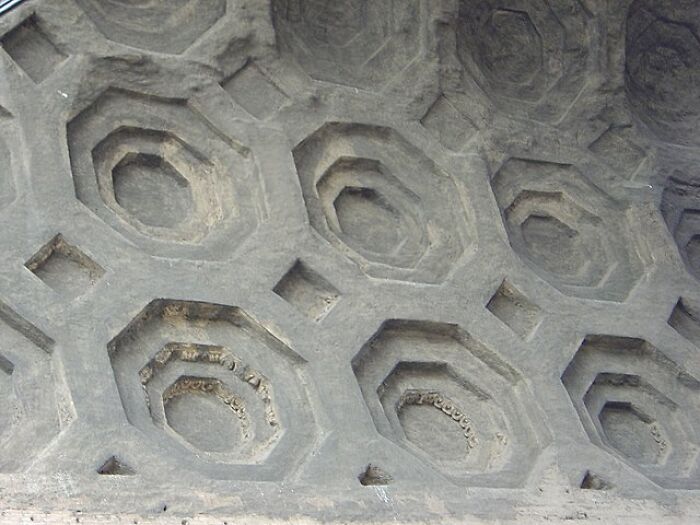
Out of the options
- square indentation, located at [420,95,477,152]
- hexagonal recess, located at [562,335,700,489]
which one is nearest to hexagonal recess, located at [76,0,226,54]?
square indentation, located at [420,95,477,152]

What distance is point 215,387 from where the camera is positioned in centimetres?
317

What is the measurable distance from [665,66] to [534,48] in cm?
50

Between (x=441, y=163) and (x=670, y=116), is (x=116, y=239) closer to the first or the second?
(x=441, y=163)

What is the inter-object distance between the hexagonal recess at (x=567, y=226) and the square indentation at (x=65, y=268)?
1249 millimetres

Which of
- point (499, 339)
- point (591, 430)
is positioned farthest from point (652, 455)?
point (499, 339)

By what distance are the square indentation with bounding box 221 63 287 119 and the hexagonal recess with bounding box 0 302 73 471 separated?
39.4 inches

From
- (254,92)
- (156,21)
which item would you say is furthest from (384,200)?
(156,21)

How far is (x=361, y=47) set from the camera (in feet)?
13.3

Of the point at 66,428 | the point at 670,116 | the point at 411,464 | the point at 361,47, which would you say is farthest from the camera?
the point at 670,116

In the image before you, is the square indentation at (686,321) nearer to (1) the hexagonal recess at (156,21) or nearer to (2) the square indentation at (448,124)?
(2) the square indentation at (448,124)

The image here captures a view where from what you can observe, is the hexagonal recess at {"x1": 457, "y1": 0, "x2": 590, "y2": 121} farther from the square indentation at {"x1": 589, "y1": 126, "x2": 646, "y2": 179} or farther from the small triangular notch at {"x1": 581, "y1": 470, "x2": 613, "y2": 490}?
the small triangular notch at {"x1": 581, "y1": 470, "x2": 613, "y2": 490}

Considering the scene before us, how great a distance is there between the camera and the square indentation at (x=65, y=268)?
3137mm

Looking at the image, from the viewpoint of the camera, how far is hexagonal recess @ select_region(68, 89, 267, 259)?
339 cm

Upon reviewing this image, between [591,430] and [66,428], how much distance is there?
133cm
